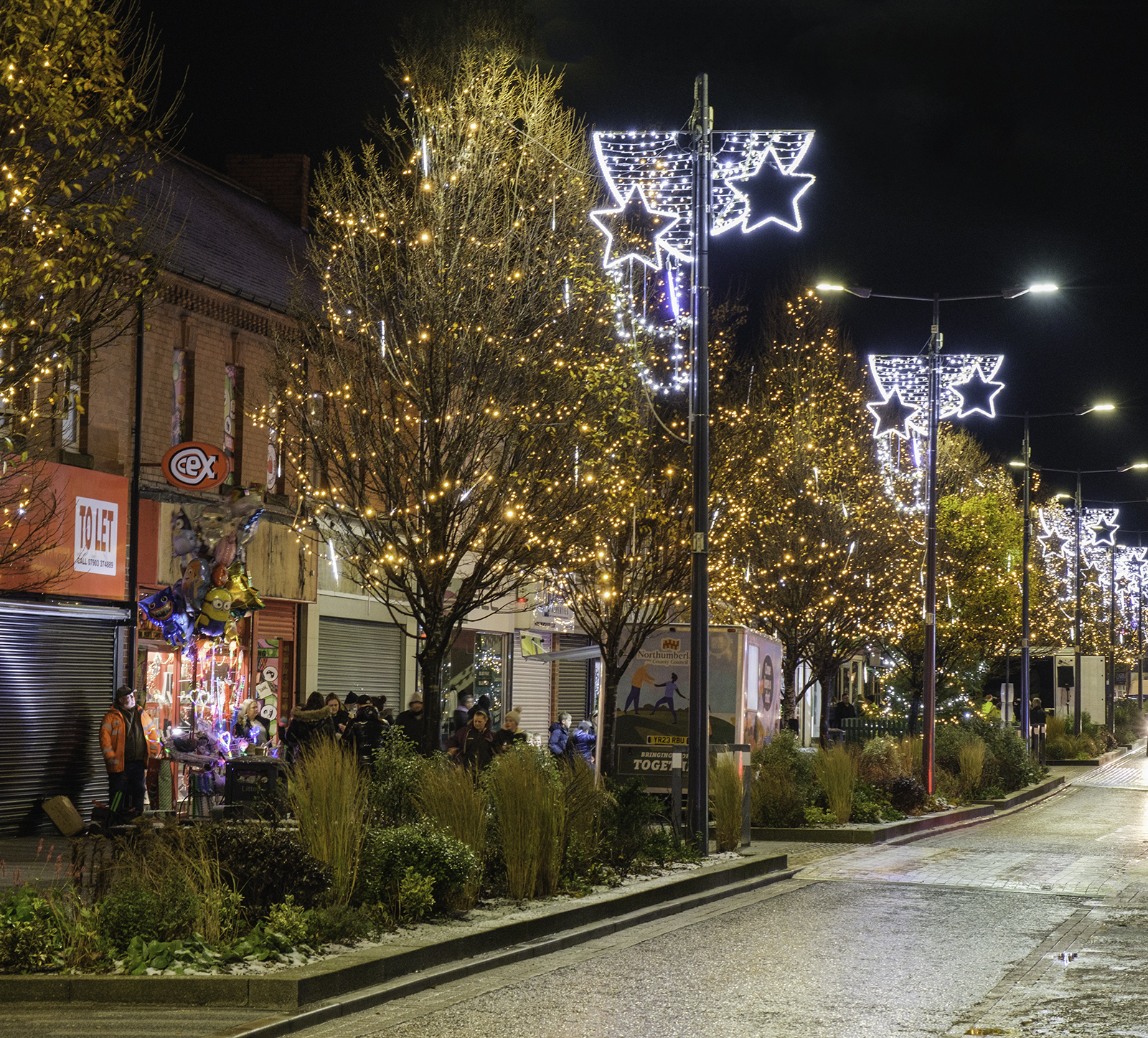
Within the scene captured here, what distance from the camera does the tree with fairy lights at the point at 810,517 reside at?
32031 mm

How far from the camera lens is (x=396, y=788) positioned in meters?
12.8

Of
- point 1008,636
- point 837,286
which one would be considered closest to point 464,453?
point 837,286

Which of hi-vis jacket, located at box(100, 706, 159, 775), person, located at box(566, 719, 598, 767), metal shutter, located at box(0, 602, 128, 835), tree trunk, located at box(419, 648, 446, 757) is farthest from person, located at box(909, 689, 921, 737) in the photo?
hi-vis jacket, located at box(100, 706, 159, 775)

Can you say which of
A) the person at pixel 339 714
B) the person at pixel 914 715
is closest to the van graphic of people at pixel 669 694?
the person at pixel 339 714

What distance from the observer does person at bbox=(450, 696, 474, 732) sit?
87.8ft

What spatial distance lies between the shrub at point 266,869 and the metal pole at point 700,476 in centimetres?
659

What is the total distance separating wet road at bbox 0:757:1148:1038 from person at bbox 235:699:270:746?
908 cm

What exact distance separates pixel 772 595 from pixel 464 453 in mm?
17087

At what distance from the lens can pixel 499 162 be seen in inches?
698

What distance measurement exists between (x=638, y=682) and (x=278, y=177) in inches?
531

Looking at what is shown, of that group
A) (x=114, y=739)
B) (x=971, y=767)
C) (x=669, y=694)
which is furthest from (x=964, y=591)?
(x=114, y=739)

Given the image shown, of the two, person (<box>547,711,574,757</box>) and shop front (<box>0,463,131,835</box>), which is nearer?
shop front (<box>0,463,131,835</box>)

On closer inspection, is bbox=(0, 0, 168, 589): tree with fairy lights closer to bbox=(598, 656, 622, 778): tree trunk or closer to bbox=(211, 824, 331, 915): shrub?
bbox=(211, 824, 331, 915): shrub

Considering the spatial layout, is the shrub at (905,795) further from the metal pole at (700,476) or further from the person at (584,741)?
the metal pole at (700,476)
